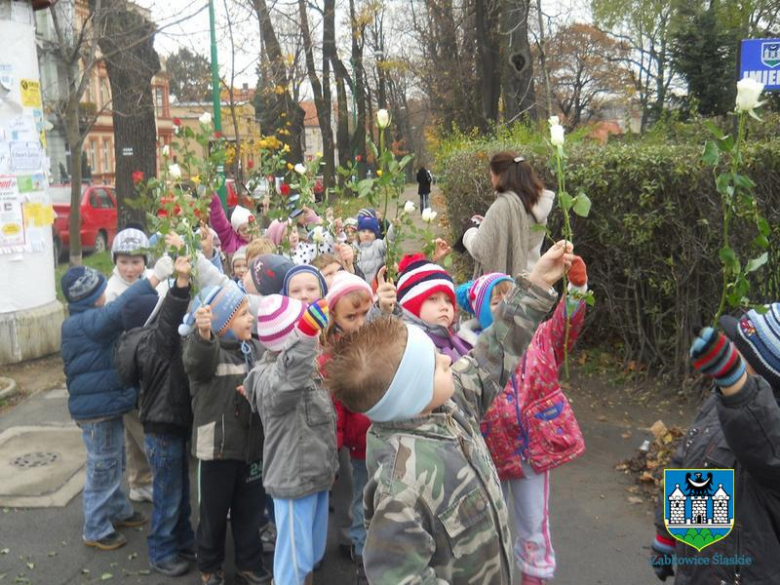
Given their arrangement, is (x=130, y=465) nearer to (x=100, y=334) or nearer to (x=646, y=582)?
(x=100, y=334)

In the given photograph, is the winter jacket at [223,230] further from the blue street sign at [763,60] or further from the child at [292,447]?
the blue street sign at [763,60]

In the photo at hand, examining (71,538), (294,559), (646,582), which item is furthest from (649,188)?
(71,538)

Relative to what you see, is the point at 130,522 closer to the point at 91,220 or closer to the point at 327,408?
the point at 327,408

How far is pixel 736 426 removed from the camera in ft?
6.77

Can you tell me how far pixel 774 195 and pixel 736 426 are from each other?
4015 mm

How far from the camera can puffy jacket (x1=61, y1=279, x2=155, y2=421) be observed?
418cm

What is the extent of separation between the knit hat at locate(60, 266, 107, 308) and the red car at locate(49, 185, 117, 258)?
1281 cm

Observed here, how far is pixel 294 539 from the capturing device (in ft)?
11.3

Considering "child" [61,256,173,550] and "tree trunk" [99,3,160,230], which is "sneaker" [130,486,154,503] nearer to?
"child" [61,256,173,550]

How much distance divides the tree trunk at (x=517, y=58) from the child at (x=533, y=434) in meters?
9.03

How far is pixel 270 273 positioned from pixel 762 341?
2773 mm

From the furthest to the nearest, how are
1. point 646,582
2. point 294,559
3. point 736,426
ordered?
point 646,582 < point 294,559 < point 736,426

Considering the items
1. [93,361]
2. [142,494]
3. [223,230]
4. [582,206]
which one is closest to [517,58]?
[223,230]

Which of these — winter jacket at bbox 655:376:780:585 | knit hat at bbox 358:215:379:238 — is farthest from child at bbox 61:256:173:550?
knit hat at bbox 358:215:379:238
